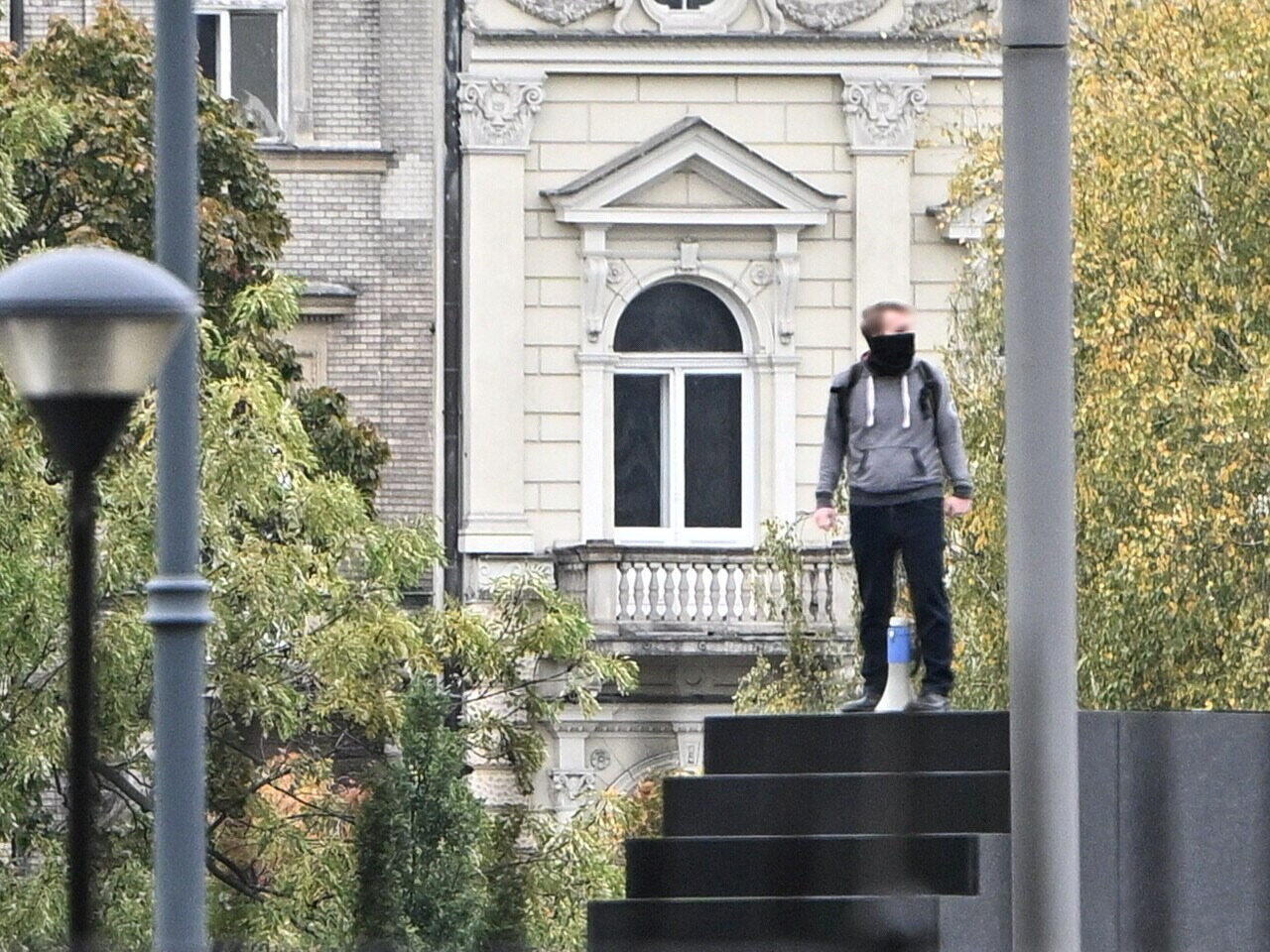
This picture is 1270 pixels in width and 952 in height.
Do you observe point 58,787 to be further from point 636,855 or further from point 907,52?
point 907,52

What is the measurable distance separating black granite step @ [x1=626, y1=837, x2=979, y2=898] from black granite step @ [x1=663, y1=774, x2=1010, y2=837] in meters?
0.13

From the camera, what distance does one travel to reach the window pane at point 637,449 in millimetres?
32562

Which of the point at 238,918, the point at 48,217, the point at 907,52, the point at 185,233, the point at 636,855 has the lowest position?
the point at 238,918

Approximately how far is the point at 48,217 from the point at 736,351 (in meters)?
9.81

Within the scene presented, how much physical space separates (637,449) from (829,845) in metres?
Answer: 21.4

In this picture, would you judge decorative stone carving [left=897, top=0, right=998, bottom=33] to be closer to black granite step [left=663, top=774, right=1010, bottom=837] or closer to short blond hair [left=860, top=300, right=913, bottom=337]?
short blond hair [left=860, top=300, right=913, bottom=337]

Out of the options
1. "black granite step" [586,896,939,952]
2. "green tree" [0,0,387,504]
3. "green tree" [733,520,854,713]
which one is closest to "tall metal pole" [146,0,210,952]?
"black granite step" [586,896,939,952]

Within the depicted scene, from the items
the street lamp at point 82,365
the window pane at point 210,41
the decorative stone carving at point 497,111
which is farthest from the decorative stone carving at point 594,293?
the street lamp at point 82,365

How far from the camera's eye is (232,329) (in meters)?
23.0

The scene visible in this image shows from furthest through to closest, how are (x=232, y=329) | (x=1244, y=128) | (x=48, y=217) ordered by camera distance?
(x=48, y=217) → (x=232, y=329) → (x=1244, y=128)

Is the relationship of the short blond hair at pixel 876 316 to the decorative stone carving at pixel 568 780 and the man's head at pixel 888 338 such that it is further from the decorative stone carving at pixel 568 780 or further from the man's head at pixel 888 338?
the decorative stone carving at pixel 568 780

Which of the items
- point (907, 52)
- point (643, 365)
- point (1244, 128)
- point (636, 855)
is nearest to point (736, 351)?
point (643, 365)

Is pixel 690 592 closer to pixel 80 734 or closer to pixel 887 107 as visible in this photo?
pixel 887 107

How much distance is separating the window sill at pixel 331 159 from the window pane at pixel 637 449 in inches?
131
